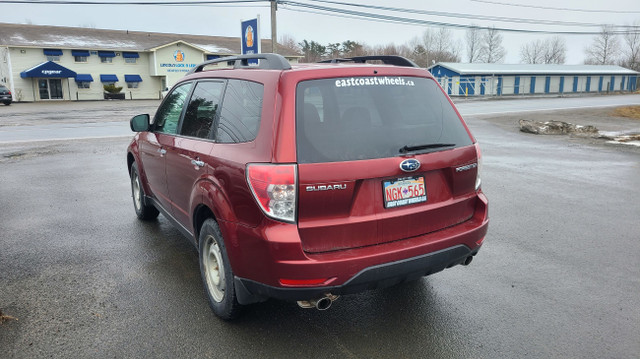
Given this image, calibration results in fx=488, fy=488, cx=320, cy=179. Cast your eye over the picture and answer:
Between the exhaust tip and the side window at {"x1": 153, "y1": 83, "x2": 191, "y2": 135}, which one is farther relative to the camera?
the side window at {"x1": 153, "y1": 83, "x2": 191, "y2": 135}

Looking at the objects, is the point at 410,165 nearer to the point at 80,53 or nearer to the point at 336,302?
the point at 336,302

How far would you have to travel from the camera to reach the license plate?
3080 mm


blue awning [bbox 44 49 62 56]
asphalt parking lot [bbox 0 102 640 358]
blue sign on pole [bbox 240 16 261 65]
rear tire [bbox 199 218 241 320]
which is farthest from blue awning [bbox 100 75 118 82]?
rear tire [bbox 199 218 241 320]

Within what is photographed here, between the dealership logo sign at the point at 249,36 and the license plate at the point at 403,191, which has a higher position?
the dealership logo sign at the point at 249,36

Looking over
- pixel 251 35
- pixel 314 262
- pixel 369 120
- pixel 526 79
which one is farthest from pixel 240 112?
pixel 526 79

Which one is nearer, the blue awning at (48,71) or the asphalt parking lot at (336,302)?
the asphalt parking lot at (336,302)

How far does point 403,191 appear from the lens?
10.3 ft

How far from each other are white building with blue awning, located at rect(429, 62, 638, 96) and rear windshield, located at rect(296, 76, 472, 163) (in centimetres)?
4872

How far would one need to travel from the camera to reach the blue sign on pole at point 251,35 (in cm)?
1542

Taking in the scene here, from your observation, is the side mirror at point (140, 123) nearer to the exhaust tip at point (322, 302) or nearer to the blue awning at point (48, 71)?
the exhaust tip at point (322, 302)

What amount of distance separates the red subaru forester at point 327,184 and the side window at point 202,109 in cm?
5

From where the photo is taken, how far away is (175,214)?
4.49 metres

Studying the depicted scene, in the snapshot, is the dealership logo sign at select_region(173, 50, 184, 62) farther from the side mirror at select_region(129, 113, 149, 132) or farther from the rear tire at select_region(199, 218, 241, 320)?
the rear tire at select_region(199, 218, 241, 320)

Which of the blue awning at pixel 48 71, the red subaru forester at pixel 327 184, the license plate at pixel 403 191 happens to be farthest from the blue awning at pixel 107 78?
the license plate at pixel 403 191
